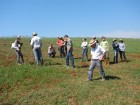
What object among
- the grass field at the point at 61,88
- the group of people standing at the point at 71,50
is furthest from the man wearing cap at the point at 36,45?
the grass field at the point at 61,88

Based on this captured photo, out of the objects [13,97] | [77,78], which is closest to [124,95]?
[77,78]

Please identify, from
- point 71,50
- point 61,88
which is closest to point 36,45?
point 71,50

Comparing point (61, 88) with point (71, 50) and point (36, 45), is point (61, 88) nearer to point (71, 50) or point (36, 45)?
point (71, 50)

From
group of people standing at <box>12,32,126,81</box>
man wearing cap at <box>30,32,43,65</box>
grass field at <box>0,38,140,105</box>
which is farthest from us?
man wearing cap at <box>30,32,43,65</box>

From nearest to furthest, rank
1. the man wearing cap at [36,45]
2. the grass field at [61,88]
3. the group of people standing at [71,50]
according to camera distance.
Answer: the grass field at [61,88], the group of people standing at [71,50], the man wearing cap at [36,45]

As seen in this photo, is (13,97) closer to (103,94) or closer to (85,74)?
(103,94)

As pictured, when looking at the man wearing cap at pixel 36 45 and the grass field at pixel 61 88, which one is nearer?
the grass field at pixel 61 88

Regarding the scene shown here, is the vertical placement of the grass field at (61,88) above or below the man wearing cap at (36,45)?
below

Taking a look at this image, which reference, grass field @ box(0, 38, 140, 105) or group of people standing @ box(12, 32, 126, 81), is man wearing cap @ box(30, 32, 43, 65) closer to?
group of people standing @ box(12, 32, 126, 81)

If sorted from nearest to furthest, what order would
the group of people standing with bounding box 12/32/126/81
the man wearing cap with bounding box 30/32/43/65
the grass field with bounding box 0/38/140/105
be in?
the grass field with bounding box 0/38/140/105
the group of people standing with bounding box 12/32/126/81
the man wearing cap with bounding box 30/32/43/65

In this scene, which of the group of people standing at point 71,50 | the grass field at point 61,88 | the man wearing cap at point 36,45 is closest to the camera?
the grass field at point 61,88

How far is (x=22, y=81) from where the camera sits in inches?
577

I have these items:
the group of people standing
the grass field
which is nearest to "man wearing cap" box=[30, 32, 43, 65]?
the group of people standing

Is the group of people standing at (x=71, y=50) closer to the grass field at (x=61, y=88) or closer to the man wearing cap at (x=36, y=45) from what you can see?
the man wearing cap at (x=36, y=45)
